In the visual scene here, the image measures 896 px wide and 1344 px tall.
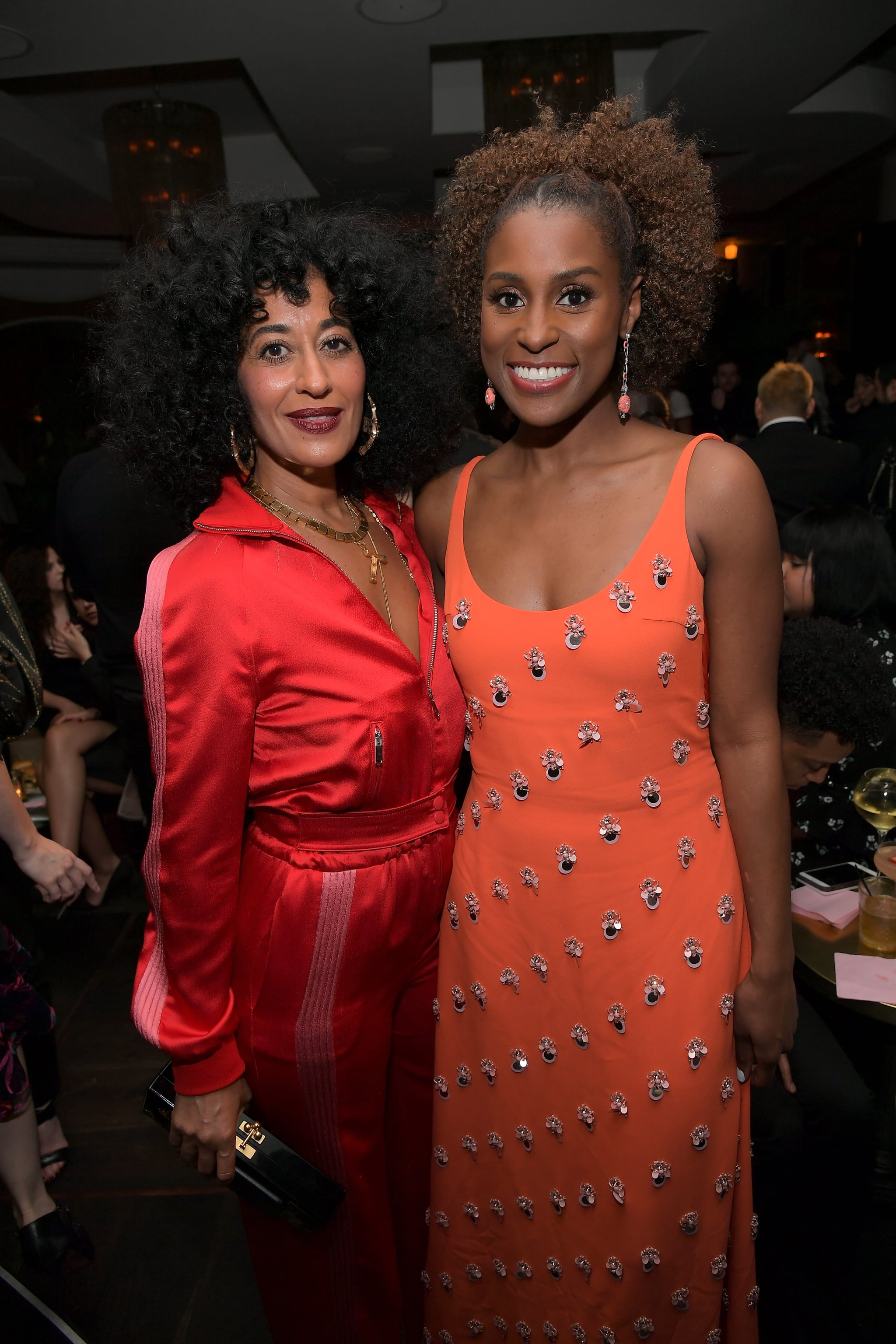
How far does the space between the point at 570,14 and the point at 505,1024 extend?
13.4 feet

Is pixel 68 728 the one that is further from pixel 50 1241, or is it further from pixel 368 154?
pixel 368 154

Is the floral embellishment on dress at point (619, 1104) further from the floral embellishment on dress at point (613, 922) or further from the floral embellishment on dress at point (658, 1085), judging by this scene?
the floral embellishment on dress at point (613, 922)

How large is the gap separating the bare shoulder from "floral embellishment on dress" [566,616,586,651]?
34 centimetres

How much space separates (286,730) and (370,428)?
21.7 inches

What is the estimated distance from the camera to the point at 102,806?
13.8 ft

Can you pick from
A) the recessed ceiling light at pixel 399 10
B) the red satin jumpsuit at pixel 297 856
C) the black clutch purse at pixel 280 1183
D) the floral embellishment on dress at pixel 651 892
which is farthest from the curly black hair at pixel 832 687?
the recessed ceiling light at pixel 399 10

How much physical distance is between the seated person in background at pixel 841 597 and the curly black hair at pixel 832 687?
0.27m

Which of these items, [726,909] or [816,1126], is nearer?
[726,909]

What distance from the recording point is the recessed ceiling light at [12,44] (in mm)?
3793

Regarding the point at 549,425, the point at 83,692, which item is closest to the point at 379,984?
the point at 549,425

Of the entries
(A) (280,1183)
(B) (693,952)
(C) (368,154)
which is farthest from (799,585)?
(C) (368,154)

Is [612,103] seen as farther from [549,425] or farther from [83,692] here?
[83,692]

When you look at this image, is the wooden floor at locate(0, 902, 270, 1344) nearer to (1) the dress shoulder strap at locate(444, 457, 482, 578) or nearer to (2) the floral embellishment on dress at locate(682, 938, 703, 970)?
(2) the floral embellishment on dress at locate(682, 938, 703, 970)

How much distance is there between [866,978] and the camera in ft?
5.72
